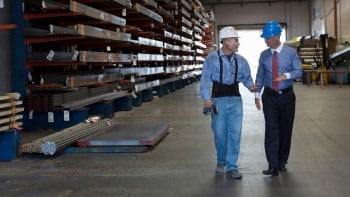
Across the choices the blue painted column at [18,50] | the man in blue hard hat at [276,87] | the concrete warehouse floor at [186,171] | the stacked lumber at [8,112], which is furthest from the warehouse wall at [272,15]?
the man in blue hard hat at [276,87]

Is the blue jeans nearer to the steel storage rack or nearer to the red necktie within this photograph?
the red necktie

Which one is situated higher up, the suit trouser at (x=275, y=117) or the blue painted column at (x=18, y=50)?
the blue painted column at (x=18, y=50)

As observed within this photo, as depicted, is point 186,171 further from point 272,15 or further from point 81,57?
point 272,15

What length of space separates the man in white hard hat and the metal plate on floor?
1.78 metres

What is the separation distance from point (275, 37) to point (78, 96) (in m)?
5.07

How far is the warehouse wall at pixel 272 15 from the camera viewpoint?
35.3 metres

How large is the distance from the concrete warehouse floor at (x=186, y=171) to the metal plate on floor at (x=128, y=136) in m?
0.16

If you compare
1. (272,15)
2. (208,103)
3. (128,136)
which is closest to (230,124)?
(208,103)

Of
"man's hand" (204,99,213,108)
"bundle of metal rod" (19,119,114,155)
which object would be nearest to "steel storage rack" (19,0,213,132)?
"bundle of metal rod" (19,119,114,155)

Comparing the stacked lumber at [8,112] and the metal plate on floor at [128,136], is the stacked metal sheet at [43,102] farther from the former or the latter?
the stacked lumber at [8,112]

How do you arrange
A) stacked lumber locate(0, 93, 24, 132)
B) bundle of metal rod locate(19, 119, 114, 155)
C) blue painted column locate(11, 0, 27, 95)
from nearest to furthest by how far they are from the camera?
stacked lumber locate(0, 93, 24, 132), bundle of metal rod locate(19, 119, 114, 155), blue painted column locate(11, 0, 27, 95)

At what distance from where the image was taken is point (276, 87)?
5.11 meters

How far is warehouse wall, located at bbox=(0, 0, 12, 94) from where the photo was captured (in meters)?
7.13

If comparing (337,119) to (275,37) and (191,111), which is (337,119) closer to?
(191,111)
